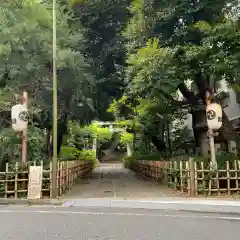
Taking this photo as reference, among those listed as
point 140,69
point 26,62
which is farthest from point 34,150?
point 140,69

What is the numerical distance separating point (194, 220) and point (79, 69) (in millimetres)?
13404

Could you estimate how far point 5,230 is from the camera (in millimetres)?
8414

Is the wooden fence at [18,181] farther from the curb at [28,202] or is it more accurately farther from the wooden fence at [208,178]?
the wooden fence at [208,178]

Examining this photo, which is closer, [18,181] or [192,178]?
[18,181]

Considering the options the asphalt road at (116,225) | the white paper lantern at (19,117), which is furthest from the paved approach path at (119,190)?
the asphalt road at (116,225)

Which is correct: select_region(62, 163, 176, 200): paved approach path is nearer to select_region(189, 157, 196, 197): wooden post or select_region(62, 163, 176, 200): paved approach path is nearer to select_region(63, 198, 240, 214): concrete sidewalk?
select_region(189, 157, 196, 197): wooden post

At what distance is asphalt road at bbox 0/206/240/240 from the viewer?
7.80 meters

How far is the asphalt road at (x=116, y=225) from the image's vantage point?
780 centimetres

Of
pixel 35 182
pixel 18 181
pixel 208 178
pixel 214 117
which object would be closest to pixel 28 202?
pixel 35 182

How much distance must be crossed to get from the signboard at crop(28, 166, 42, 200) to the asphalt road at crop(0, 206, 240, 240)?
3077 mm

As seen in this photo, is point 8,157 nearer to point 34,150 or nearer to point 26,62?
point 34,150

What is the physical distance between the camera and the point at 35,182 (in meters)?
15.2

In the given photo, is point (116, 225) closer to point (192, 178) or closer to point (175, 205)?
point (175, 205)

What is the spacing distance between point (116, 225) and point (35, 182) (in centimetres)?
690
